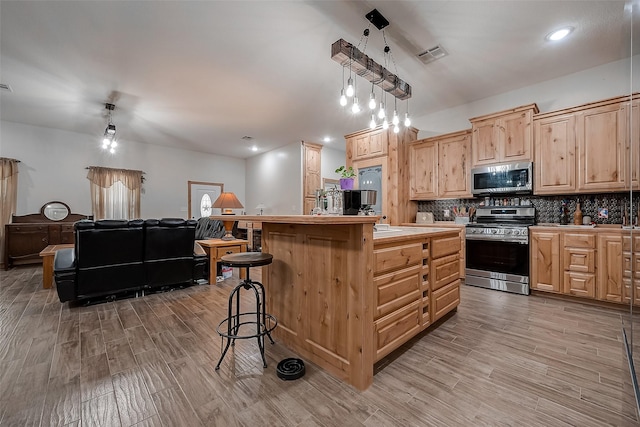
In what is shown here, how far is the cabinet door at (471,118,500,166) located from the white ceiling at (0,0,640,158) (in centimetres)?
58

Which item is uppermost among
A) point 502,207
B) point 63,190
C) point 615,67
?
point 615,67

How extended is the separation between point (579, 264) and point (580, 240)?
28 centimetres

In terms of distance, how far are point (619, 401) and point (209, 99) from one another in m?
5.31

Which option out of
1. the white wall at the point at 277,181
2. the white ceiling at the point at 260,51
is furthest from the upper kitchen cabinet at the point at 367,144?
the white wall at the point at 277,181

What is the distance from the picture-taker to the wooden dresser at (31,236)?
191 inches

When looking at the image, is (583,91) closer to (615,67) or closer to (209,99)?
(615,67)

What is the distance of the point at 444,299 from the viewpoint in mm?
2418

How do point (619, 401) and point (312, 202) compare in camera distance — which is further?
point (312, 202)

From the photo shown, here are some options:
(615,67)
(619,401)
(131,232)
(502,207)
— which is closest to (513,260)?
(502,207)

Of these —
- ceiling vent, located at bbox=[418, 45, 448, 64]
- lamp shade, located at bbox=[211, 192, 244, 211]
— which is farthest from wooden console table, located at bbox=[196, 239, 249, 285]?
ceiling vent, located at bbox=[418, 45, 448, 64]

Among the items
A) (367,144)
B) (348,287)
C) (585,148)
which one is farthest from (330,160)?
(348,287)

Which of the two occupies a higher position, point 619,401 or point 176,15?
point 176,15

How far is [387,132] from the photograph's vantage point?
4664mm

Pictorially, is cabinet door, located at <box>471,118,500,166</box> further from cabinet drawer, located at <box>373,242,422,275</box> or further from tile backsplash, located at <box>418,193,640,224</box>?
cabinet drawer, located at <box>373,242,422,275</box>
